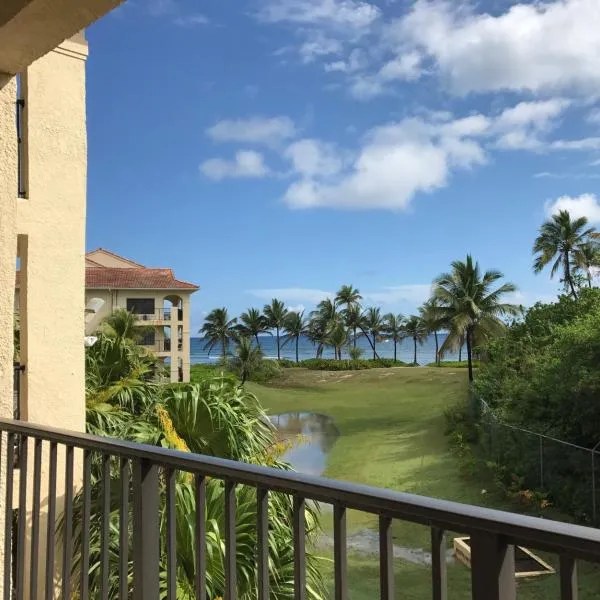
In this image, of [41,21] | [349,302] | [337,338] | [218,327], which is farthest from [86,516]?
[218,327]

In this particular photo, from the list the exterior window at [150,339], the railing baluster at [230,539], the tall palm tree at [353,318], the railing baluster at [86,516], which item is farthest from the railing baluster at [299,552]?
the tall palm tree at [353,318]

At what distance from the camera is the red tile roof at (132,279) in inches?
1294

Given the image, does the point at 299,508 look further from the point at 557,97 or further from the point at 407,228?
the point at 407,228

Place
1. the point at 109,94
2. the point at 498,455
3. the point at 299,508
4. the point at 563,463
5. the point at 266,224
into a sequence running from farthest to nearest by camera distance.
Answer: the point at 266,224 < the point at 109,94 < the point at 498,455 < the point at 563,463 < the point at 299,508

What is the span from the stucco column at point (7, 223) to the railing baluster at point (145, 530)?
117 centimetres

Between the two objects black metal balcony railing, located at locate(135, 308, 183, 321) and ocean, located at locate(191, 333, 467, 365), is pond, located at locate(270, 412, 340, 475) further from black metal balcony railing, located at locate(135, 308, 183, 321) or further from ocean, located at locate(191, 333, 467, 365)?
ocean, located at locate(191, 333, 467, 365)

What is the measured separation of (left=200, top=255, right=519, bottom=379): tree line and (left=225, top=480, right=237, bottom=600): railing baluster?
29488mm

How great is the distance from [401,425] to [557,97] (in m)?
36.1

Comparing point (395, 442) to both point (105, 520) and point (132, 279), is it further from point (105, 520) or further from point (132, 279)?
point (105, 520)

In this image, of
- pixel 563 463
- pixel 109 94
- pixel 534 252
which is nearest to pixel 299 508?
pixel 563 463

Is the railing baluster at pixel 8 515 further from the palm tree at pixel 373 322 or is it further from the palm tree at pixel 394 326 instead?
the palm tree at pixel 394 326

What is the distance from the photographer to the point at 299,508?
3.91 ft

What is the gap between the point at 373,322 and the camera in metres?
58.8

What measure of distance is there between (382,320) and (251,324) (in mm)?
12736
